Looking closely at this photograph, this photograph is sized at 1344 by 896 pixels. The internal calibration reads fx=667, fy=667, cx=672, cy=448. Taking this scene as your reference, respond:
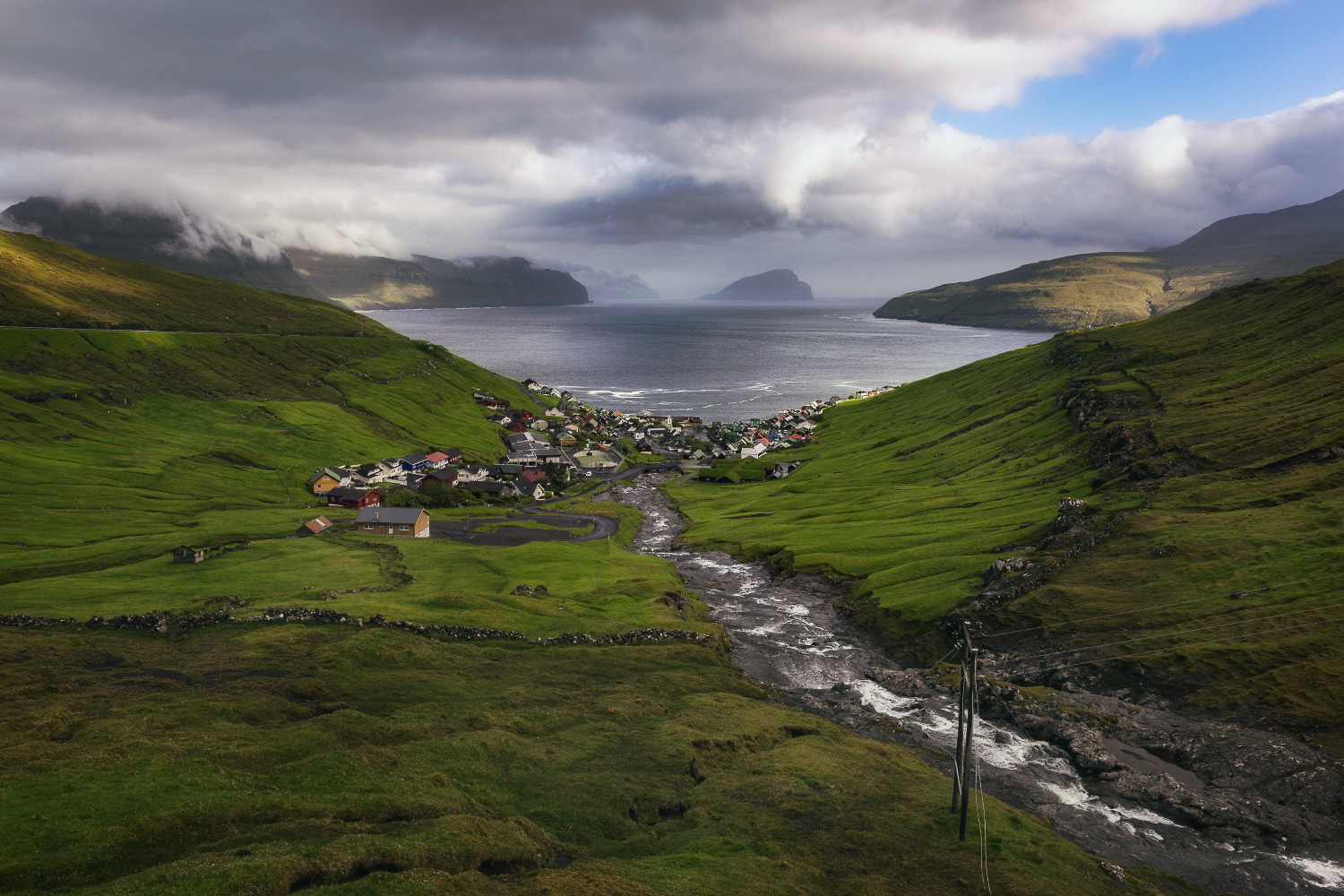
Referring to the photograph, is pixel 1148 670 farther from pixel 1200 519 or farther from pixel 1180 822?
pixel 1200 519

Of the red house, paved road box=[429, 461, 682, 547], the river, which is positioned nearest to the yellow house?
the red house

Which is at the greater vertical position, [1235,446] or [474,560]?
[1235,446]

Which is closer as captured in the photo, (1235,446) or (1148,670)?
(1148,670)

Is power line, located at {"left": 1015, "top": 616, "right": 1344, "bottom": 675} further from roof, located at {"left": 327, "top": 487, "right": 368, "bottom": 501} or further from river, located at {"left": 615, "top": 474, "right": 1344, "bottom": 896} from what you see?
roof, located at {"left": 327, "top": 487, "right": 368, "bottom": 501}

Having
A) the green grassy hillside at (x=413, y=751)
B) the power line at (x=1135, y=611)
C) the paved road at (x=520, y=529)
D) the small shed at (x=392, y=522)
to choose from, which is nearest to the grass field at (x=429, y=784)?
the green grassy hillside at (x=413, y=751)

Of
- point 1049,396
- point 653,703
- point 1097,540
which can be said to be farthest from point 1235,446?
point 653,703

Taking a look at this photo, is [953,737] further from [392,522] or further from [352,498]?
[352,498]
